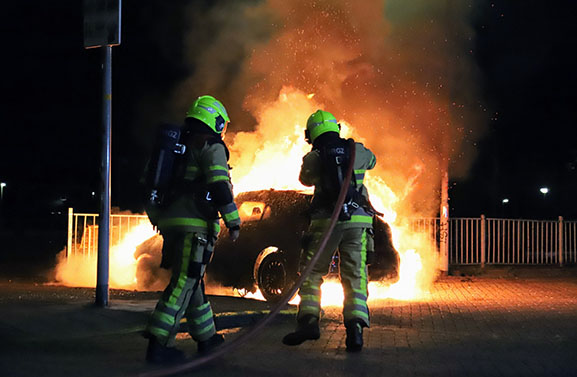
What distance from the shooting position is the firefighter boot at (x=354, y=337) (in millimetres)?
6035

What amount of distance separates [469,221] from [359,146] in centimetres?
1107

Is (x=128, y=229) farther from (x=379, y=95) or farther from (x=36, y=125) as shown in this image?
(x=36, y=125)

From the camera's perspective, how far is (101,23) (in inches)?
321

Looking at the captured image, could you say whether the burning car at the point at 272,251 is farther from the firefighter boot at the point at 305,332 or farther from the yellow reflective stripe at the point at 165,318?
the yellow reflective stripe at the point at 165,318

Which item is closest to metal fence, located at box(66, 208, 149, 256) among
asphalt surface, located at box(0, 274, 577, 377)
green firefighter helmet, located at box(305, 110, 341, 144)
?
asphalt surface, located at box(0, 274, 577, 377)

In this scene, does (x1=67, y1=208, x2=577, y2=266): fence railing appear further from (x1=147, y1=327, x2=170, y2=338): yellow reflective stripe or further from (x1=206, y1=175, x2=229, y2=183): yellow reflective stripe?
(x1=147, y1=327, x2=170, y2=338): yellow reflective stripe

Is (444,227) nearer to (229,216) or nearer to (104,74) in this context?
(104,74)

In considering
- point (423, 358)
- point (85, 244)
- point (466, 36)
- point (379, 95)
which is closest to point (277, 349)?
point (423, 358)

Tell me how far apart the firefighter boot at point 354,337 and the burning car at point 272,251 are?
3.23 meters

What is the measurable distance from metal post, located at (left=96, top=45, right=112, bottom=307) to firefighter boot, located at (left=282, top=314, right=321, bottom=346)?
8.61 ft

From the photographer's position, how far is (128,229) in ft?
44.9

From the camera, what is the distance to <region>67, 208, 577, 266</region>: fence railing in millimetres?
16516

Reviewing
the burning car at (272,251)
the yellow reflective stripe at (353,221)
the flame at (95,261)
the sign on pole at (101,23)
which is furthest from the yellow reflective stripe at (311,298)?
the flame at (95,261)

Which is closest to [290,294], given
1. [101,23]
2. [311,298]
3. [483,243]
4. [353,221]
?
[311,298]
